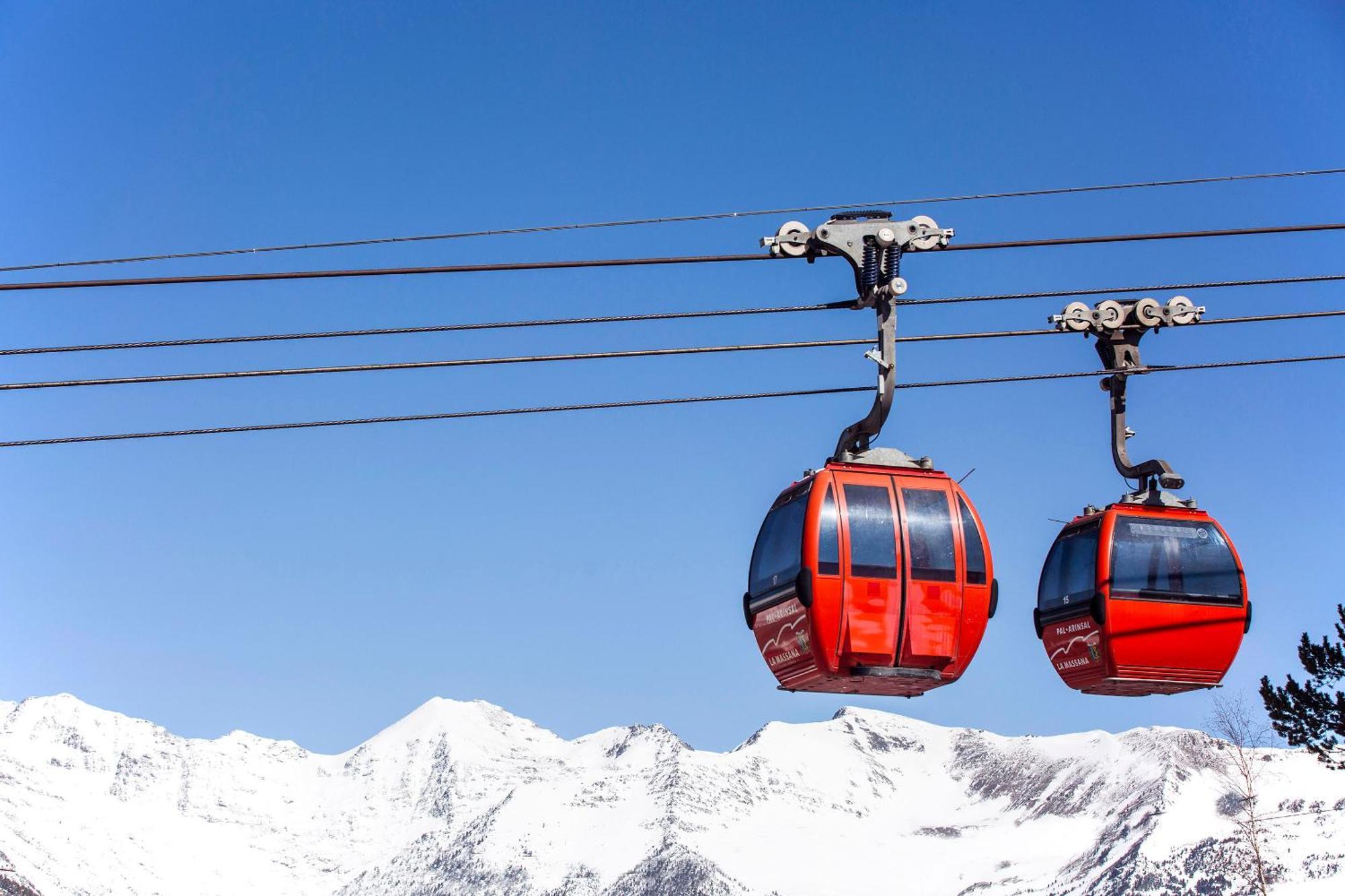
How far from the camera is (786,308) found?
63.3 ft

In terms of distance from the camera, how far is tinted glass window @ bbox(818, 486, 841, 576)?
20.5 meters

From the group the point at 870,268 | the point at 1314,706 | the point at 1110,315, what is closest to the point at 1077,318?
the point at 1110,315

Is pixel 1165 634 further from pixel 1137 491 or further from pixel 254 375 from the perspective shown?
pixel 254 375

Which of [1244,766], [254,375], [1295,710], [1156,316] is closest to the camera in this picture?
[254,375]

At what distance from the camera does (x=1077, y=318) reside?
22.8 meters

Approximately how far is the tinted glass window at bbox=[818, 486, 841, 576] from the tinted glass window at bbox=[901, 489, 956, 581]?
0.89 m

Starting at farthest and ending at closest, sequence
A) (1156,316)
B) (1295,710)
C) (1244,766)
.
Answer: (1244,766), (1295,710), (1156,316)

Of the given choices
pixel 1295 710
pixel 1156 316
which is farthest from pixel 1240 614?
pixel 1295 710

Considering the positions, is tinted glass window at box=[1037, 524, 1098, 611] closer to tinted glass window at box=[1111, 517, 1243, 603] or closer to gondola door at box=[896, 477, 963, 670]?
tinted glass window at box=[1111, 517, 1243, 603]

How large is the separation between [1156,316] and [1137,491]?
246cm

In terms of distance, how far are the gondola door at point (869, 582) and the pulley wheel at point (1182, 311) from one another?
15.6 ft

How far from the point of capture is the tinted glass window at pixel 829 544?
67.2 ft

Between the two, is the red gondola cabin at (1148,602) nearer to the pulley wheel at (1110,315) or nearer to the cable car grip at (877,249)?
the pulley wheel at (1110,315)

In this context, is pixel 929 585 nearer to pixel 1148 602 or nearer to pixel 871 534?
pixel 871 534
